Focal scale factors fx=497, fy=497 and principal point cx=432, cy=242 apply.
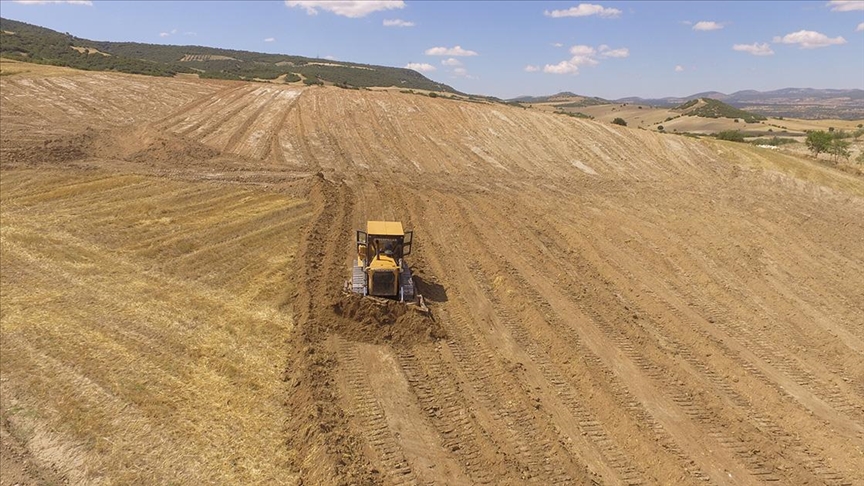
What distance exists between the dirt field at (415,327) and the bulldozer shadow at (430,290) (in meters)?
0.09

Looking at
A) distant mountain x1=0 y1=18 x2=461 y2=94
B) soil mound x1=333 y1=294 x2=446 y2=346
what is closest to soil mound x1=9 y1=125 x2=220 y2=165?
soil mound x1=333 y1=294 x2=446 y2=346

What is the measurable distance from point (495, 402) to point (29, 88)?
130ft

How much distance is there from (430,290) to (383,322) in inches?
100.0

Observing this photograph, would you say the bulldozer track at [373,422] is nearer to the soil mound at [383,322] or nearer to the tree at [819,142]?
the soil mound at [383,322]

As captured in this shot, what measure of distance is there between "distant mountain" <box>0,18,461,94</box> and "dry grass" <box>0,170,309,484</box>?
46369mm

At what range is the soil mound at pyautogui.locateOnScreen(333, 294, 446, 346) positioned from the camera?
11.3 m

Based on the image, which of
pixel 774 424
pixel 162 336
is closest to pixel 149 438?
pixel 162 336

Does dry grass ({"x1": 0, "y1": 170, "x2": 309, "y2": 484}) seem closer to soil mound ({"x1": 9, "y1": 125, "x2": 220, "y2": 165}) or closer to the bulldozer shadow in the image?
the bulldozer shadow

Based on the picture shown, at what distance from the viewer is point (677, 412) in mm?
9492

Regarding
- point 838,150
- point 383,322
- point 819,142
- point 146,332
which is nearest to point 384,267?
point 383,322

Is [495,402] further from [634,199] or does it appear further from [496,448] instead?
[634,199]

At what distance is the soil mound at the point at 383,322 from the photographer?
37.1ft

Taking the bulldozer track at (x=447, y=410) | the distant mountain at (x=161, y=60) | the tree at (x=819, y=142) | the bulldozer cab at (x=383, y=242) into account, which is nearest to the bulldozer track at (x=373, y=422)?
the bulldozer track at (x=447, y=410)

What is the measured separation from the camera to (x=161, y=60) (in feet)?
457
